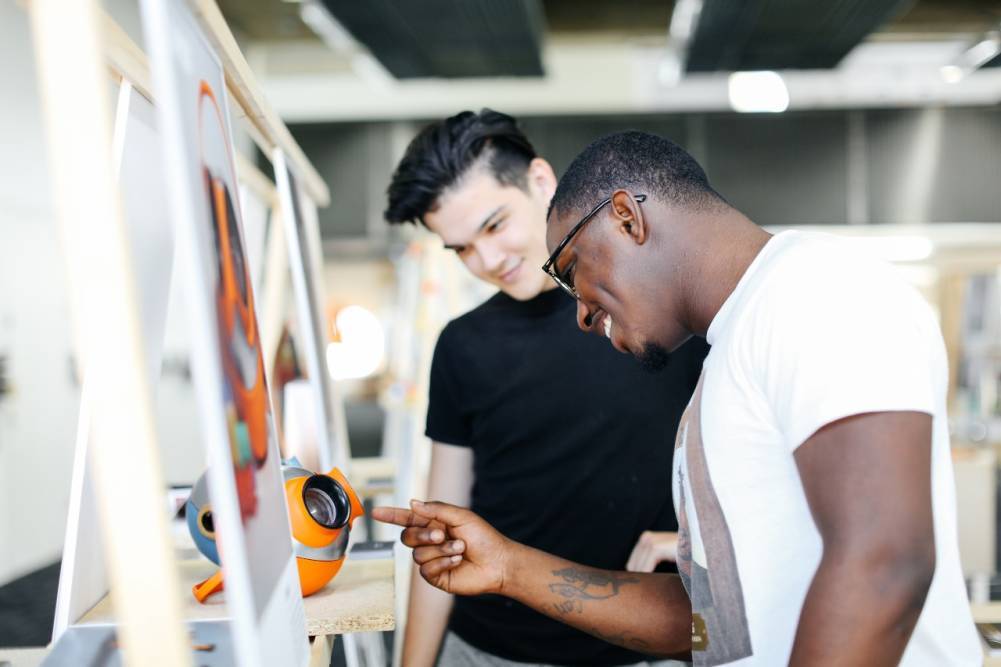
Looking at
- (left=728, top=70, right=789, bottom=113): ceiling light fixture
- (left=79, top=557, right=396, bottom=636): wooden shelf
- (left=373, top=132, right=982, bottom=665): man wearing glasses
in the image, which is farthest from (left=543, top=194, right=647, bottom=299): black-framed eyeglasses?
(left=728, top=70, right=789, bottom=113): ceiling light fixture

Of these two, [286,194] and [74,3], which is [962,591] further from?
[286,194]

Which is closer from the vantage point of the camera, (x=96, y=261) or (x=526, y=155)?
(x=96, y=261)

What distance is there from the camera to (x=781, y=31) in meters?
4.19

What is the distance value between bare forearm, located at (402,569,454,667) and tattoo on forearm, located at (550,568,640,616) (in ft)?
1.35

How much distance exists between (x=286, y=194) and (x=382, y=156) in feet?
15.7

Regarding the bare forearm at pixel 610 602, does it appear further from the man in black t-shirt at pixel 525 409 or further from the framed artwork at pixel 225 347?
the framed artwork at pixel 225 347

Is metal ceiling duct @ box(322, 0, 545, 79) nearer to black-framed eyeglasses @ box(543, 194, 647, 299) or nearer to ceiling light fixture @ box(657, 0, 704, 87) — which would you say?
ceiling light fixture @ box(657, 0, 704, 87)

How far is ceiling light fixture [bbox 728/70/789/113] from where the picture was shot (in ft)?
19.7

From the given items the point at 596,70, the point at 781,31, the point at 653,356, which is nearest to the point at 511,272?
the point at 653,356

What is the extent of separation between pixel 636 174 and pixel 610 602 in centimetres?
59

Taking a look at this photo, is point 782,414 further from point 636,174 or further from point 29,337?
point 29,337

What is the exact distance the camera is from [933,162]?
5.96 m

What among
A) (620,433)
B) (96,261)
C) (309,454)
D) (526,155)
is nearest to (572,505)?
(620,433)

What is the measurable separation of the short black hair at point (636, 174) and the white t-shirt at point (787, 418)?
0.42 ft
